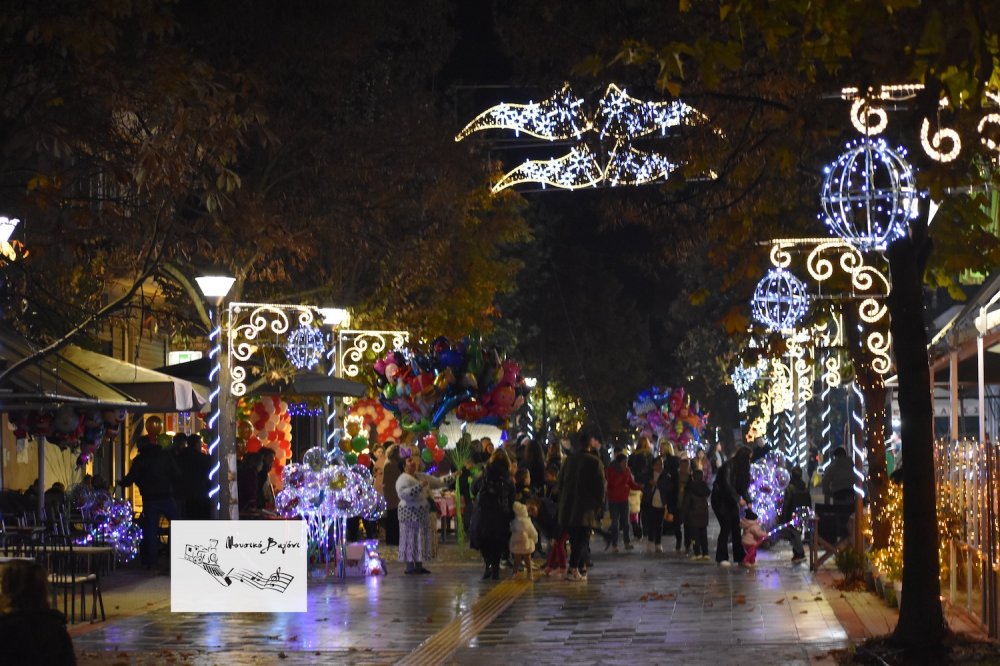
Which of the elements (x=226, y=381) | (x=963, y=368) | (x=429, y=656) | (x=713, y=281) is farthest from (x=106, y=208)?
(x=713, y=281)

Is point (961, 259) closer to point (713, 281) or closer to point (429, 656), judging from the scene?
point (429, 656)

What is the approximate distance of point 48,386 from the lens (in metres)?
18.2

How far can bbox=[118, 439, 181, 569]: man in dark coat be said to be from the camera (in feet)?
71.3

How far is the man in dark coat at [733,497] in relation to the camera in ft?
73.4

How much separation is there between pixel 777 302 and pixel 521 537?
16.1ft

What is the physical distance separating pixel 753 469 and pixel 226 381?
7863 millimetres

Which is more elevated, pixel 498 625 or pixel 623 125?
pixel 623 125

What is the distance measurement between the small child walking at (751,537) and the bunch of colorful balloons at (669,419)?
38120 millimetres

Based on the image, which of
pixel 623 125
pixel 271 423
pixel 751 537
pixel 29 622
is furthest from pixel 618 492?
pixel 29 622

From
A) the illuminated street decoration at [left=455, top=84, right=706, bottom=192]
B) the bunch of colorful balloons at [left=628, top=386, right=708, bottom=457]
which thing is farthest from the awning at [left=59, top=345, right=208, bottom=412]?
the bunch of colorful balloons at [left=628, top=386, right=708, bottom=457]

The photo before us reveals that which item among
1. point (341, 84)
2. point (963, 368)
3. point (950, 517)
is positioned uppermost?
point (341, 84)

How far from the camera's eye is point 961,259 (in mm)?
12758

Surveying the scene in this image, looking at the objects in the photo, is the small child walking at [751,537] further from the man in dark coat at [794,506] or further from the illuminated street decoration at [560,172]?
the illuminated street decoration at [560,172]

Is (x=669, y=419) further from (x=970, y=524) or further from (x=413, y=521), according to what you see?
(x=970, y=524)
